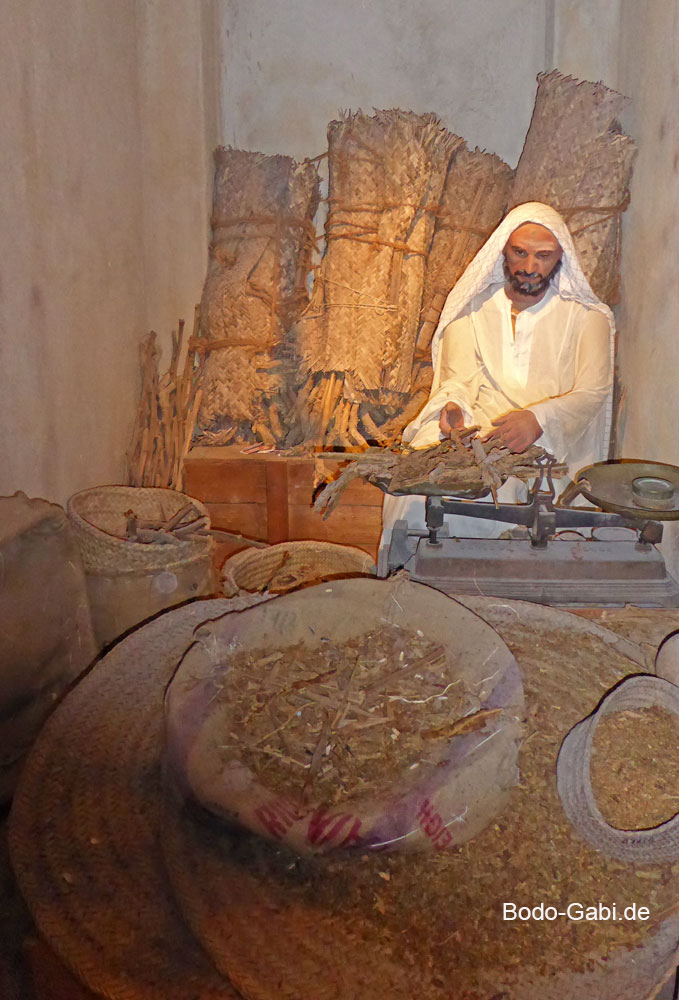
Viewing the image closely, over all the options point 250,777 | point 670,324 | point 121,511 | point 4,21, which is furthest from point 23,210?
point 670,324

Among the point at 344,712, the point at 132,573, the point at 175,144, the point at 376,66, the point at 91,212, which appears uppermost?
the point at 376,66

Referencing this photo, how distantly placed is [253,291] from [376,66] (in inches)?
71.8

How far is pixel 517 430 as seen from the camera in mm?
2934

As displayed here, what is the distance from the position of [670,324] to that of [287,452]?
2332mm

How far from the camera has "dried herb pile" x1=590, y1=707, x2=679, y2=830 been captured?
1487 millimetres

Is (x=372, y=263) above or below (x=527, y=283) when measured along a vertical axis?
above

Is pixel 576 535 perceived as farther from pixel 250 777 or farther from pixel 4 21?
pixel 4 21

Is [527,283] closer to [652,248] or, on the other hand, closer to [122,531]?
[652,248]

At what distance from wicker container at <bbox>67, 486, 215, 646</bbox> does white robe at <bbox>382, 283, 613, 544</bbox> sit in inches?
32.6

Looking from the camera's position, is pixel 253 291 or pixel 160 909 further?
pixel 253 291

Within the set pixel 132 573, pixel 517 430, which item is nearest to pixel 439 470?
pixel 517 430

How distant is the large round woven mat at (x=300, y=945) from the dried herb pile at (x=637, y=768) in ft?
0.82

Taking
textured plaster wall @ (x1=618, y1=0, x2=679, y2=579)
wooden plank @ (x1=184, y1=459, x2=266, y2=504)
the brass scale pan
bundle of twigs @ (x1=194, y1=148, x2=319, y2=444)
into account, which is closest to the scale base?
the brass scale pan

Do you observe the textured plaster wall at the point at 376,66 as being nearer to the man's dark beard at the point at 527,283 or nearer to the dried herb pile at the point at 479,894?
the man's dark beard at the point at 527,283
